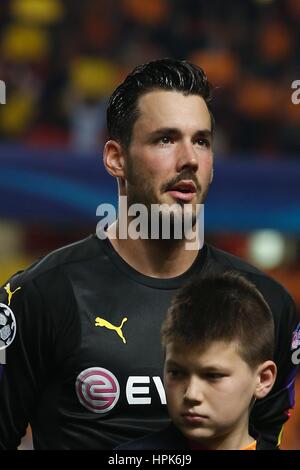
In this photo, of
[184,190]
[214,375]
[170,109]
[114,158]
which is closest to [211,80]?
[114,158]

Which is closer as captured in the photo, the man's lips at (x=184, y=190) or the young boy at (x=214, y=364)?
the young boy at (x=214, y=364)

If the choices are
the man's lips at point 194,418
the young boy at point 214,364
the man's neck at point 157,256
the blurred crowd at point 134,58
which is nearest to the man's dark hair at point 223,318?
the young boy at point 214,364

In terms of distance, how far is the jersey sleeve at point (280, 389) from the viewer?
3.06 metres

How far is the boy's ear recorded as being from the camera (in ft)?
7.98

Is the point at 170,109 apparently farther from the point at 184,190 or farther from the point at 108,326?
the point at 108,326

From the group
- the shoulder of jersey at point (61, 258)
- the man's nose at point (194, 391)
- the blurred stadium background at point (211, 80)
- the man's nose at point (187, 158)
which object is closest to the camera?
the man's nose at point (194, 391)

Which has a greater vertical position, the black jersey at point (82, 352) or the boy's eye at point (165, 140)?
the boy's eye at point (165, 140)

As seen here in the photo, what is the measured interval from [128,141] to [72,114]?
6.45 m

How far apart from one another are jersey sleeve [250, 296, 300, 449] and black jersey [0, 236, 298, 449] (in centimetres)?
6

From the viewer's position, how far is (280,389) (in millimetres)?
3158

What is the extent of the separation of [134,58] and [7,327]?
7.11 meters

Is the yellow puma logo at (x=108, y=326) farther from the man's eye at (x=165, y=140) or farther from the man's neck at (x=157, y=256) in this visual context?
the man's eye at (x=165, y=140)

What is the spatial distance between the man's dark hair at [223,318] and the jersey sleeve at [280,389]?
0.56 metres
